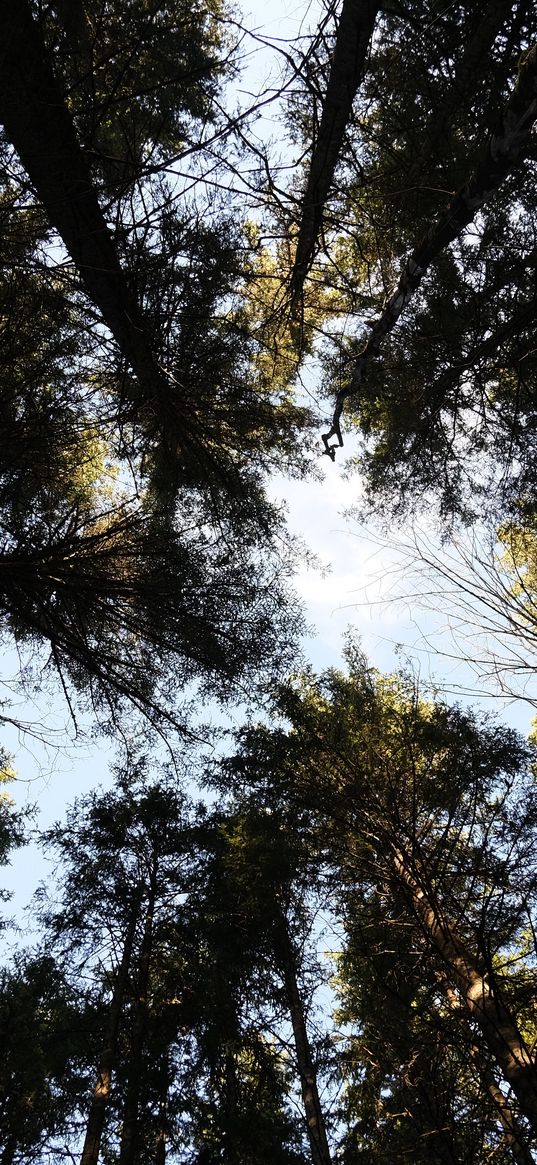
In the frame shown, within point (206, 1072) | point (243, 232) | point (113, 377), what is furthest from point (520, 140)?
point (206, 1072)

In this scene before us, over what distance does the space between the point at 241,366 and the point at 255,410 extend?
0.76 metres

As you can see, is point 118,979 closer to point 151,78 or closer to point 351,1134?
point 351,1134

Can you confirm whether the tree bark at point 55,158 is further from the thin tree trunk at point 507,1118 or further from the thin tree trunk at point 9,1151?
the thin tree trunk at point 9,1151

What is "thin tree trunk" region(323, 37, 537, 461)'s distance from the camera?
3406mm

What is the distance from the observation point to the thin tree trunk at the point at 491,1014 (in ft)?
9.32

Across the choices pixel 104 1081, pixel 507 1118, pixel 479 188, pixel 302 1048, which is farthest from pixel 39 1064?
pixel 479 188

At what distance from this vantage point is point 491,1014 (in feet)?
10.3

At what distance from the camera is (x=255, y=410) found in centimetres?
666

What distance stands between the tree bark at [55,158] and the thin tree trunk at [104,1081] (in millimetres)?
7416

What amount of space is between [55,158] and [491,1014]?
4.85m

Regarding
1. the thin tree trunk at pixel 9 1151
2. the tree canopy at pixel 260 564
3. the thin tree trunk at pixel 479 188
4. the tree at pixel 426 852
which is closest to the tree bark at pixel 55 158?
the tree canopy at pixel 260 564

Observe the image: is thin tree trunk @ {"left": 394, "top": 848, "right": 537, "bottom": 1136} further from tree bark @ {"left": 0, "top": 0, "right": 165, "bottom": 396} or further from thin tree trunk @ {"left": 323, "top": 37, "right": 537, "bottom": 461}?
tree bark @ {"left": 0, "top": 0, "right": 165, "bottom": 396}

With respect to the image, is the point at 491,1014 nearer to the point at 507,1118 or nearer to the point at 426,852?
the point at 507,1118

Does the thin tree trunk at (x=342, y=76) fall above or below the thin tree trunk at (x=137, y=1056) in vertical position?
above
